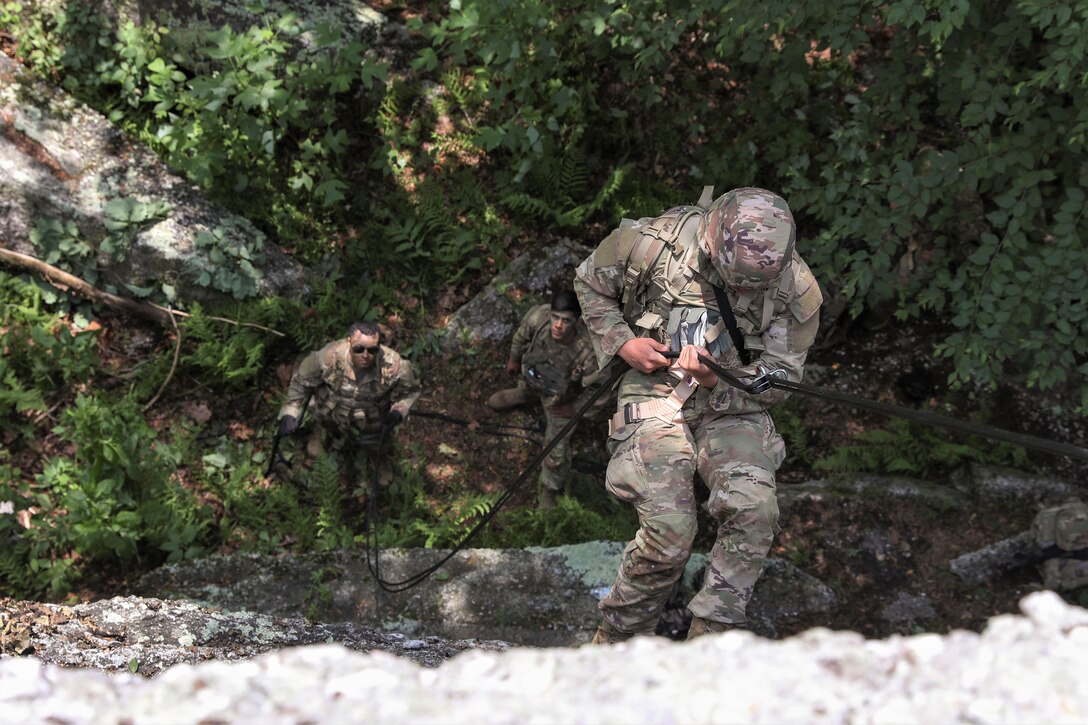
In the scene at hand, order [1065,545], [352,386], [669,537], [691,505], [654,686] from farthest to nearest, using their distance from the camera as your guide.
→ [352,386] → [1065,545] → [691,505] → [669,537] → [654,686]

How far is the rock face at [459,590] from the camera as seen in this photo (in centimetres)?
552

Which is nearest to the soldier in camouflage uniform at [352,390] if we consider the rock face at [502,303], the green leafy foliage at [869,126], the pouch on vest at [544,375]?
the pouch on vest at [544,375]

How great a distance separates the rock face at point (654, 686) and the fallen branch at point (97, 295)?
21.6 ft

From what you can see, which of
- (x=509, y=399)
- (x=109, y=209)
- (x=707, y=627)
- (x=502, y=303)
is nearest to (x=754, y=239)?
(x=707, y=627)

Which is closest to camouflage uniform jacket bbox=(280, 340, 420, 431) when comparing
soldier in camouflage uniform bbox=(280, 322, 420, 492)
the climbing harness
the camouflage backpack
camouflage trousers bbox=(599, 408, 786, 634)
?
soldier in camouflage uniform bbox=(280, 322, 420, 492)

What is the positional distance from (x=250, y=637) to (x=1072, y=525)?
18.8ft

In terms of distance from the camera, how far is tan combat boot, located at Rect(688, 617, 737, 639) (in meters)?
4.19

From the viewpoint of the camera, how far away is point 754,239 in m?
4.05

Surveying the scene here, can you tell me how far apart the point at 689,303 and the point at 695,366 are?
0.41 m

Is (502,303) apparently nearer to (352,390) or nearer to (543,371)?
(543,371)

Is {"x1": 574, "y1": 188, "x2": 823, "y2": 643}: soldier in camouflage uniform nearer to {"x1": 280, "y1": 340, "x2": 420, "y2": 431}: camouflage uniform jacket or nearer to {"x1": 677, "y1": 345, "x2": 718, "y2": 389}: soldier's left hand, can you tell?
{"x1": 677, "y1": 345, "x2": 718, "y2": 389}: soldier's left hand

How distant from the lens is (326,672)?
71.3 inches

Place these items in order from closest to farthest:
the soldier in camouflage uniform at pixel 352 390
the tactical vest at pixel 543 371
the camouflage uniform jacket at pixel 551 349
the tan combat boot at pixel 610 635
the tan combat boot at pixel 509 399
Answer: the tan combat boot at pixel 610 635 → the soldier in camouflage uniform at pixel 352 390 → the camouflage uniform jacket at pixel 551 349 → the tactical vest at pixel 543 371 → the tan combat boot at pixel 509 399

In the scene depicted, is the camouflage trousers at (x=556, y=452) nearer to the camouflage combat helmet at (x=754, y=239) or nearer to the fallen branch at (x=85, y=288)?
the camouflage combat helmet at (x=754, y=239)
